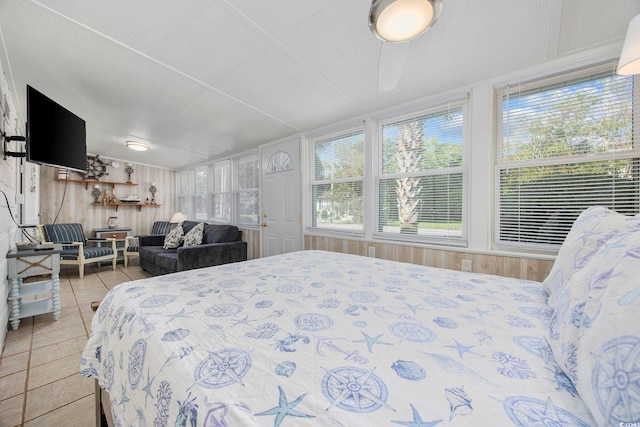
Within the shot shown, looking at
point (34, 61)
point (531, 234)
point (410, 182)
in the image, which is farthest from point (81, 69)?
point (531, 234)

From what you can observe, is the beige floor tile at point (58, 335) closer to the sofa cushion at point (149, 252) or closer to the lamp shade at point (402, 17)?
the sofa cushion at point (149, 252)

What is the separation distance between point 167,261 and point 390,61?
12.2ft

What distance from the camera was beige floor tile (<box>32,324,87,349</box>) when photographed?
1.97 metres

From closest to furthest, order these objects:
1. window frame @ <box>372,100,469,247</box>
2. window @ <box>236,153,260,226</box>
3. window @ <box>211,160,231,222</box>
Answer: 1. window frame @ <box>372,100,469,247</box>
2. window @ <box>236,153,260,226</box>
3. window @ <box>211,160,231,222</box>

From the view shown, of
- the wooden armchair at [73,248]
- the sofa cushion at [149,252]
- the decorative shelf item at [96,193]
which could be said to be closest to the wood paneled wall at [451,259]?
Result: the sofa cushion at [149,252]

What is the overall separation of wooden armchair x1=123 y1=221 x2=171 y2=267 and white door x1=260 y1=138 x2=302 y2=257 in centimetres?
274

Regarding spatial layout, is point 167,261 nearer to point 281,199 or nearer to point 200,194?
point 281,199

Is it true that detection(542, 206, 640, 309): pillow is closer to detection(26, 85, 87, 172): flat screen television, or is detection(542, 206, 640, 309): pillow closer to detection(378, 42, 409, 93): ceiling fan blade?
detection(378, 42, 409, 93): ceiling fan blade

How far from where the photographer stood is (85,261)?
12.6 ft

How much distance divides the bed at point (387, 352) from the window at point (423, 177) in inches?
47.8

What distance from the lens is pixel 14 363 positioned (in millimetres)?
1712

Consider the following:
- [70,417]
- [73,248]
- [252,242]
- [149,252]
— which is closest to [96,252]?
[73,248]

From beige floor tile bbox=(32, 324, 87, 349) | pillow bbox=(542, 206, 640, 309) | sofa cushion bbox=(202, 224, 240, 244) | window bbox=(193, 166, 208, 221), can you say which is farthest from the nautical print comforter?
window bbox=(193, 166, 208, 221)

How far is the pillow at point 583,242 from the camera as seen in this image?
85cm
